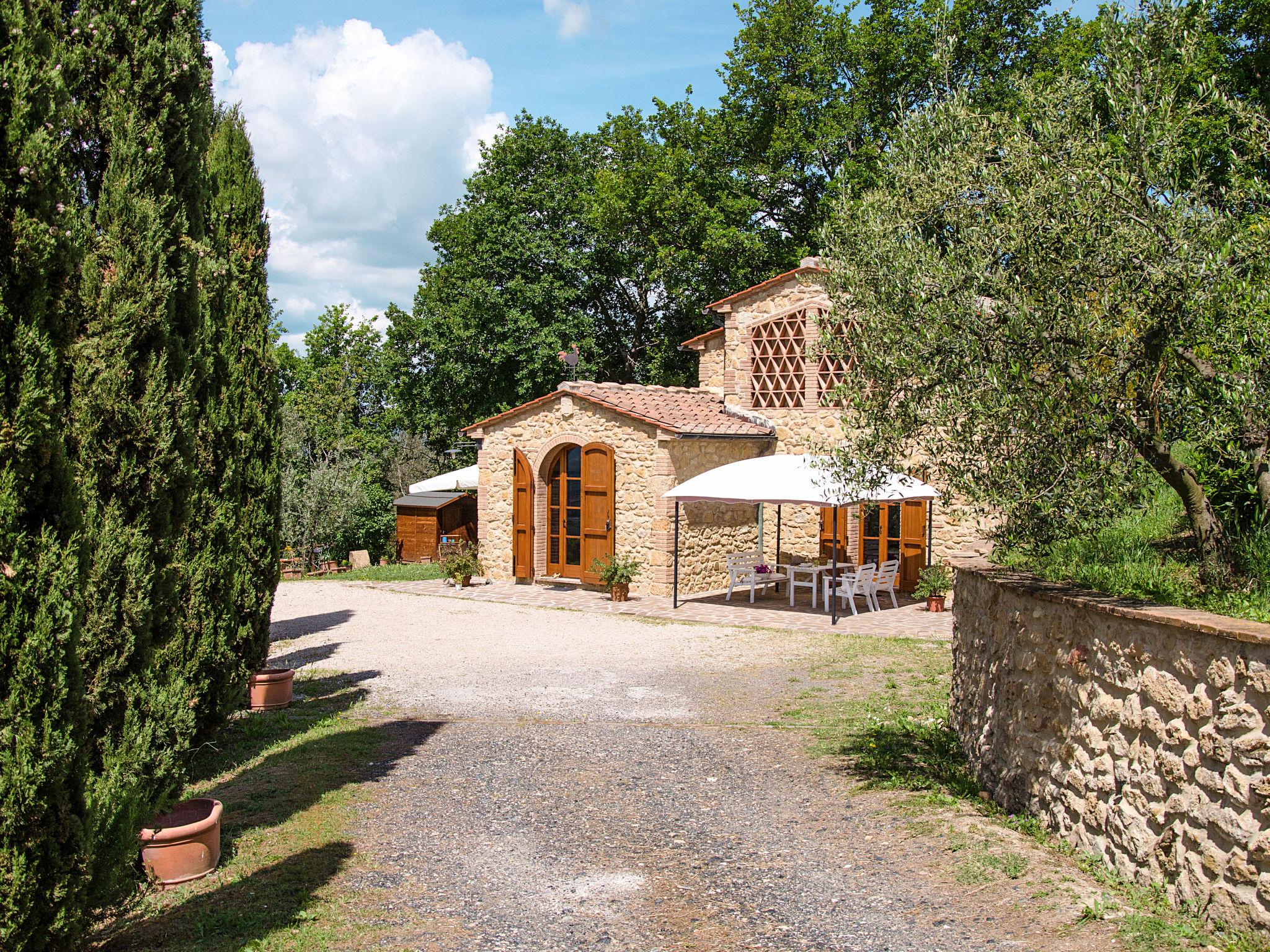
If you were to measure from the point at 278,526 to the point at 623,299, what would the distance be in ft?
75.7

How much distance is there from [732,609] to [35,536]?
1294 cm

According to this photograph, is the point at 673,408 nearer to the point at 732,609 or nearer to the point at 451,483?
the point at 732,609

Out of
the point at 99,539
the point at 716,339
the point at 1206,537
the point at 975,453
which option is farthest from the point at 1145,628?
the point at 716,339

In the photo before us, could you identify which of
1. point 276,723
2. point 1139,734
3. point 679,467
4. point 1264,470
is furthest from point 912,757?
point 679,467

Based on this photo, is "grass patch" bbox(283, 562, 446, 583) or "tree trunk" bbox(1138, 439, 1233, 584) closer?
"tree trunk" bbox(1138, 439, 1233, 584)

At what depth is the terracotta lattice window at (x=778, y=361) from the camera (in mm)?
18484

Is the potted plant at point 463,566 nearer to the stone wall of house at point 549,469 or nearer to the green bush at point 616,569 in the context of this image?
the stone wall of house at point 549,469

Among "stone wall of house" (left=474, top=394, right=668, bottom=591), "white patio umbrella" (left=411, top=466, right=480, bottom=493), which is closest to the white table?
"stone wall of house" (left=474, top=394, right=668, bottom=591)

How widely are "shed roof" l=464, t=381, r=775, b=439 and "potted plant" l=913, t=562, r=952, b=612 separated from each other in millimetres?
4156

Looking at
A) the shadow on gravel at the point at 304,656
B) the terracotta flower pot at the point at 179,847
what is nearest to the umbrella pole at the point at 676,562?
the shadow on gravel at the point at 304,656

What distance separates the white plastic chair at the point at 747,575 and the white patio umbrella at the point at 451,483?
733 centimetres

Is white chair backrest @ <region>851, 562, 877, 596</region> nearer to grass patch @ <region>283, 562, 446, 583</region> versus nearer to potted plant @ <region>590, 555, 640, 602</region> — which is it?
potted plant @ <region>590, 555, 640, 602</region>

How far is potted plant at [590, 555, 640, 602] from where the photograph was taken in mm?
16734

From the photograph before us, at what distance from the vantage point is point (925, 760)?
7297mm
